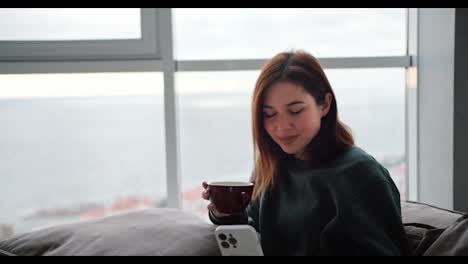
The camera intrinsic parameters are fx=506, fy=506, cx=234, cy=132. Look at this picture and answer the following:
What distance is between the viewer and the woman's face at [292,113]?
1080 mm

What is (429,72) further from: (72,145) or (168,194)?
(72,145)

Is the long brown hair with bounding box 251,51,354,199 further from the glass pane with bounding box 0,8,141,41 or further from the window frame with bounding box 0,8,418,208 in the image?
the glass pane with bounding box 0,8,141,41

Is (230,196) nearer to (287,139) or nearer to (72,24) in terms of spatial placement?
(287,139)

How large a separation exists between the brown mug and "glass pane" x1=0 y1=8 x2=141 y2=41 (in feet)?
2.90

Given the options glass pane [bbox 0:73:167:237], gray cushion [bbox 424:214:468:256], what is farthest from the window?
gray cushion [bbox 424:214:468:256]

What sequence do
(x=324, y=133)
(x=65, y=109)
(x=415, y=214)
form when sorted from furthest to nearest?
(x=65, y=109) → (x=415, y=214) → (x=324, y=133)

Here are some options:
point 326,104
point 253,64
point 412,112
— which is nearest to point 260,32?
point 253,64

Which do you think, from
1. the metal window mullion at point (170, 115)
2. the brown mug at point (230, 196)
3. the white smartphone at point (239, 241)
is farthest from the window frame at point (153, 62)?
the white smartphone at point (239, 241)

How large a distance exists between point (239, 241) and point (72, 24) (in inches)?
46.4

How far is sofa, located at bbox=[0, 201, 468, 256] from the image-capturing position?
99 cm

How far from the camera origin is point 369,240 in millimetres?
937

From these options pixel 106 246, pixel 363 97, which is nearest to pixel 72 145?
pixel 106 246

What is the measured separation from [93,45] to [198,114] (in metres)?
0.44

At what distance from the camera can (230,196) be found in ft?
3.48
